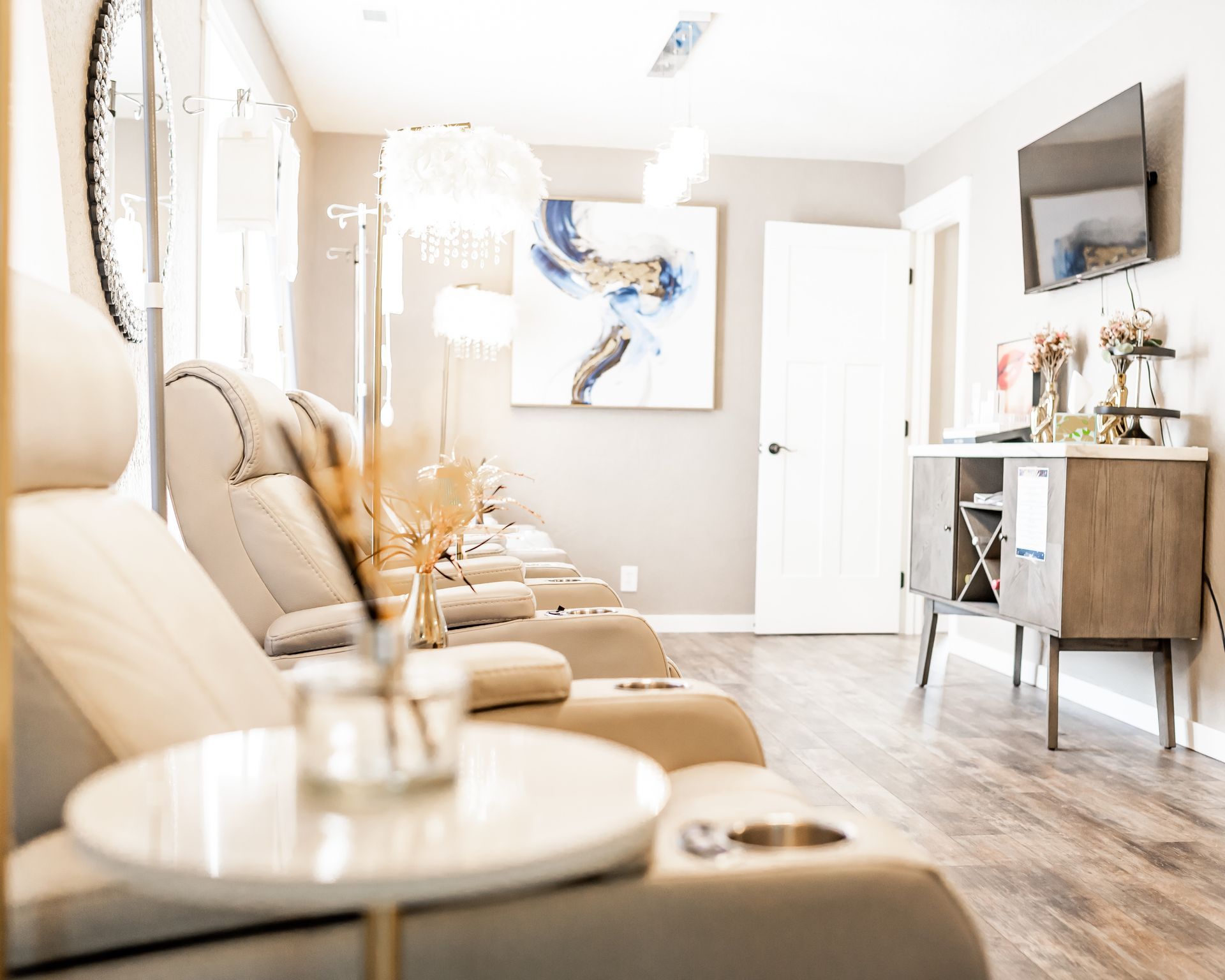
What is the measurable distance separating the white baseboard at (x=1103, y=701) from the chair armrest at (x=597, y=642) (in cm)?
211

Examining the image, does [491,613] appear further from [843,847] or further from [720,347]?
[720,347]

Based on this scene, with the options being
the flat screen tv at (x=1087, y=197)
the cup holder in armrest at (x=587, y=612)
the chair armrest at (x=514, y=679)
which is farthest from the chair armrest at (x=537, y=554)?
the flat screen tv at (x=1087, y=197)

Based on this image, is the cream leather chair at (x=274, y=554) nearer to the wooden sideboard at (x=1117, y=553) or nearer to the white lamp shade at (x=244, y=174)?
the white lamp shade at (x=244, y=174)

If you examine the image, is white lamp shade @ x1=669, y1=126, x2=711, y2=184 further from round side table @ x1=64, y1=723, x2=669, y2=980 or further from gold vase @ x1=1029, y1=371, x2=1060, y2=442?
round side table @ x1=64, y1=723, x2=669, y2=980

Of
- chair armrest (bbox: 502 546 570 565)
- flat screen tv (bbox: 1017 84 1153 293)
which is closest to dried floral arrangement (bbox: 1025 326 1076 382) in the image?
flat screen tv (bbox: 1017 84 1153 293)

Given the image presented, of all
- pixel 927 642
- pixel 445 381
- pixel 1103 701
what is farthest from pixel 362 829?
pixel 445 381

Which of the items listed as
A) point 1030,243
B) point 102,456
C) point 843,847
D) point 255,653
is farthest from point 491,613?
point 1030,243

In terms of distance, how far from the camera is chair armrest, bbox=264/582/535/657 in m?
2.00

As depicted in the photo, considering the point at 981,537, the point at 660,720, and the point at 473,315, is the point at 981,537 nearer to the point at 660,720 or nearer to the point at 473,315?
the point at 473,315

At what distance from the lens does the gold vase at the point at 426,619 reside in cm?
180

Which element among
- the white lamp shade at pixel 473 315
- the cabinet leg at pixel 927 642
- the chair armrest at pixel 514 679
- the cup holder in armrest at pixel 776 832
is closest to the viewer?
the cup holder in armrest at pixel 776 832

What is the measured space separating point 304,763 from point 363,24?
3.87 metres

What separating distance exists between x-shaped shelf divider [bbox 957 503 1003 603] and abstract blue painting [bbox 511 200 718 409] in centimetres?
188

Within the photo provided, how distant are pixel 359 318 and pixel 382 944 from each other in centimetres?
448
